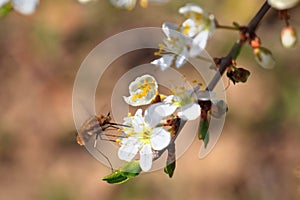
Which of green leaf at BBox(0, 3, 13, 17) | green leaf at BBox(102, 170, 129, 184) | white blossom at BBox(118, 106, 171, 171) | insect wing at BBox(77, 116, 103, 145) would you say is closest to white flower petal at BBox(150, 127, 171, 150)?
white blossom at BBox(118, 106, 171, 171)

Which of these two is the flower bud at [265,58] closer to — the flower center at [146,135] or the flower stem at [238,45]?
the flower stem at [238,45]

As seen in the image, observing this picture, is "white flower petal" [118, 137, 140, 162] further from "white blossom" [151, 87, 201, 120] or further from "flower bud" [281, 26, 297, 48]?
"flower bud" [281, 26, 297, 48]

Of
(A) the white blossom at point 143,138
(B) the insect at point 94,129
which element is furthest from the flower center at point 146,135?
(B) the insect at point 94,129

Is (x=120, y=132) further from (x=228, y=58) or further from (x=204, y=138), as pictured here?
(x=228, y=58)

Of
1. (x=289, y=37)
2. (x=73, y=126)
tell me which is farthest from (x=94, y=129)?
(x=73, y=126)

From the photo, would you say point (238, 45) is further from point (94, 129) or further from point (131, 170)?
point (94, 129)
